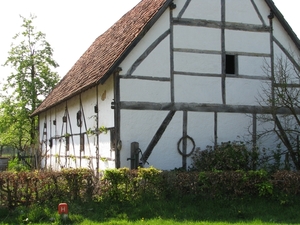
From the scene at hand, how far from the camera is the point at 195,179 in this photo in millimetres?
11602

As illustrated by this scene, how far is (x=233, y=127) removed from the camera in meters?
15.2

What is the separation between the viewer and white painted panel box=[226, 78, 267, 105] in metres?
15.2

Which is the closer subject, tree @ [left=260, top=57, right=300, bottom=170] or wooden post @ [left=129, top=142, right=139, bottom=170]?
wooden post @ [left=129, top=142, right=139, bottom=170]

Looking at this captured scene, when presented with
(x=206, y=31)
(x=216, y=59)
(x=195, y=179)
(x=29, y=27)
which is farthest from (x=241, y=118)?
(x=29, y=27)

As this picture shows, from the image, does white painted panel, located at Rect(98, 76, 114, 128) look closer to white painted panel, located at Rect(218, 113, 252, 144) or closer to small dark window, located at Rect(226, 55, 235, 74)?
white painted panel, located at Rect(218, 113, 252, 144)

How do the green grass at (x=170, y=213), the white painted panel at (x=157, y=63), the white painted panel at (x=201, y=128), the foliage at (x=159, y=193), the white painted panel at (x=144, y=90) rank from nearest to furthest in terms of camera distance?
the green grass at (x=170, y=213)
the foliage at (x=159, y=193)
the white painted panel at (x=144, y=90)
the white painted panel at (x=157, y=63)
the white painted panel at (x=201, y=128)

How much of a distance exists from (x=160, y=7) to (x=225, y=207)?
6754mm

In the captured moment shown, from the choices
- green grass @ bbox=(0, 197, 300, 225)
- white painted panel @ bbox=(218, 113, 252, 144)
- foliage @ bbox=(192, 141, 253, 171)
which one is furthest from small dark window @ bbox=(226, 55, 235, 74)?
green grass @ bbox=(0, 197, 300, 225)

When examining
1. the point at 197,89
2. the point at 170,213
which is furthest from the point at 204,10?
the point at 170,213

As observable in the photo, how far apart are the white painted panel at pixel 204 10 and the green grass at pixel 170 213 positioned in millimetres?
6690

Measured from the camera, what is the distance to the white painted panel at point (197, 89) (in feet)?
47.5

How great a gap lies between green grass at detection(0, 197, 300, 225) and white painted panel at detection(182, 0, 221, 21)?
6.69 m

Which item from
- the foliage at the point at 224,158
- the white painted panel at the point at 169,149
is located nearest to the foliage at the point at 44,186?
the white painted panel at the point at 169,149

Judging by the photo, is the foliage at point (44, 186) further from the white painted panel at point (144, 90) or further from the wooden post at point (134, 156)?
the white painted panel at point (144, 90)
